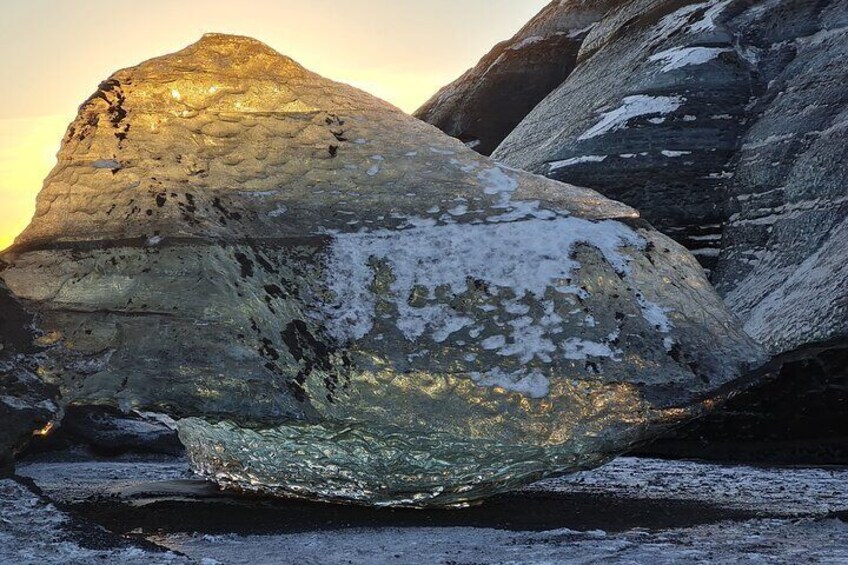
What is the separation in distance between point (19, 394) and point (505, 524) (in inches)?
65.8

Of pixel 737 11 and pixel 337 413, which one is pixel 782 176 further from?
pixel 337 413

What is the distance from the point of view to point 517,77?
399 inches

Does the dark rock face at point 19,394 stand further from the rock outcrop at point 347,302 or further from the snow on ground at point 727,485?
the snow on ground at point 727,485

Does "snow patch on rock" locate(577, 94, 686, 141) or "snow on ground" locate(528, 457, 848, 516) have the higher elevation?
"snow patch on rock" locate(577, 94, 686, 141)

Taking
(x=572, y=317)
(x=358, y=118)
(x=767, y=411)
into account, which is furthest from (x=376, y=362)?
(x=767, y=411)

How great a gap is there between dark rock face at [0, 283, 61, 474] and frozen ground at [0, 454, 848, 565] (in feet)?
0.83

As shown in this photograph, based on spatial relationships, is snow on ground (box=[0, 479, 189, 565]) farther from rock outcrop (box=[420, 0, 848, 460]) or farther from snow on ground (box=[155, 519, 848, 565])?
rock outcrop (box=[420, 0, 848, 460])

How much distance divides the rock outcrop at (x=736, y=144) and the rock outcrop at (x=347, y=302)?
6.95ft

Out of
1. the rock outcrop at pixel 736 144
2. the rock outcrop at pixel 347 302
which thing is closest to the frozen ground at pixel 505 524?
the rock outcrop at pixel 347 302

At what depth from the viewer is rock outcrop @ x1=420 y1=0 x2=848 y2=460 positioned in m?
5.93

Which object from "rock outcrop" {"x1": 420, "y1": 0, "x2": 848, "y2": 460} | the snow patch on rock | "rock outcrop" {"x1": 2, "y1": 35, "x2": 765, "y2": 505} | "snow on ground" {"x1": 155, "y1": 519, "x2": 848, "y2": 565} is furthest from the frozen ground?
the snow patch on rock

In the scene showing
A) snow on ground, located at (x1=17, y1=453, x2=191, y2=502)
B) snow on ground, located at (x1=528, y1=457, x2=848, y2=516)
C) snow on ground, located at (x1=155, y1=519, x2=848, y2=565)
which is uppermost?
snow on ground, located at (x1=17, y1=453, x2=191, y2=502)

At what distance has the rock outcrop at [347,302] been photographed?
3.35 metres

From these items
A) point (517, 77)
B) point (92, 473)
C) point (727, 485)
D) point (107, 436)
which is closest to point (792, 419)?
point (727, 485)
